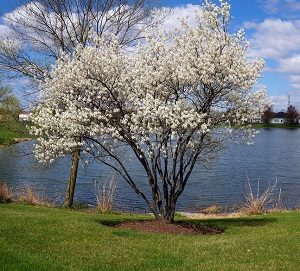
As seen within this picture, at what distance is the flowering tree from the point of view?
13.0 metres

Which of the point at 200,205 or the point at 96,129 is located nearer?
the point at 96,129

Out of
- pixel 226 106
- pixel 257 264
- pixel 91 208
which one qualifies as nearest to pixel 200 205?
pixel 91 208

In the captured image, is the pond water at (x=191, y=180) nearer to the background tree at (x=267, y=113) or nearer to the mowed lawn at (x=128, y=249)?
the background tree at (x=267, y=113)

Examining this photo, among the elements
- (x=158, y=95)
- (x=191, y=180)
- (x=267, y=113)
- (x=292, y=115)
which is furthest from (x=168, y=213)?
(x=292, y=115)

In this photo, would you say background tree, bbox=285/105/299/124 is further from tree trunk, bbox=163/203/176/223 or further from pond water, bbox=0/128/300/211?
tree trunk, bbox=163/203/176/223

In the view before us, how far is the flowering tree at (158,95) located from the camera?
13.0 m

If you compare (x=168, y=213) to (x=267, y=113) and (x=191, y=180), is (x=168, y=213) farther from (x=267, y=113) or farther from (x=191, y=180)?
(x=191, y=180)

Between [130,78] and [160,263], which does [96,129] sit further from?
[160,263]

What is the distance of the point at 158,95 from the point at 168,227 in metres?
3.65

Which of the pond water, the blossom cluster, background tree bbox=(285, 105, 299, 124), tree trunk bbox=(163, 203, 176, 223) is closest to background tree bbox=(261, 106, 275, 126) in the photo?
the blossom cluster

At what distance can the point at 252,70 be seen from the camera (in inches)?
522

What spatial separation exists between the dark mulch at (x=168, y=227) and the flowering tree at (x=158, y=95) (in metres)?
0.49

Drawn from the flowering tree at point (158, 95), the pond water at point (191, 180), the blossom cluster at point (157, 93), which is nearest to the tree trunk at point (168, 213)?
the flowering tree at point (158, 95)

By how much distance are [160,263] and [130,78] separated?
647 cm
